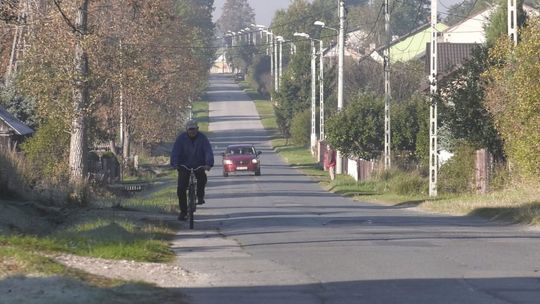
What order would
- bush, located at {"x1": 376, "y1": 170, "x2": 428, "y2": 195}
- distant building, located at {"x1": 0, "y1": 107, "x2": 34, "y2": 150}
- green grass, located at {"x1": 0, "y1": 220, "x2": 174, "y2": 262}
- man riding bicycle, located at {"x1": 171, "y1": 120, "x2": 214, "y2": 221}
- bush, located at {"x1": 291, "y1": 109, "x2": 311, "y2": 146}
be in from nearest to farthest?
green grass, located at {"x1": 0, "y1": 220, "x2": 174, "y2": 262} < man riding bicycle, located at {"x1": 171, "y1": 120, "x2": 214, "y2": 221} < bush, located at {"x1": 376, "y1": 170, "x2": 428, "y2": 195} < distant building, located at {"x1": 0, "y1": 107, "x2": 34, "y2": 150} < bush, located at {"x1": 291, "y1": 109, "x2": 311, "y2": 146}

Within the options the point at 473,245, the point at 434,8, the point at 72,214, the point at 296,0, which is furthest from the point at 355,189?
the point at 296,0

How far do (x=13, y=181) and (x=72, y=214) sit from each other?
394 cm

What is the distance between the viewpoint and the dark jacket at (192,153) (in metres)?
18.0

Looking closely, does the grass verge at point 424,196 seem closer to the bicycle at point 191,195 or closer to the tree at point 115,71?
the bicycle at point 191,195

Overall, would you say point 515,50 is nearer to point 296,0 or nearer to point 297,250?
point 297,250

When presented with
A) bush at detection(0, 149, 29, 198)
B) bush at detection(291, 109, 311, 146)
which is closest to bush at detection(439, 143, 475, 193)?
bush at detection(0, 149, 29, 198)

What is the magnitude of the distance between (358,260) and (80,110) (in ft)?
70.7

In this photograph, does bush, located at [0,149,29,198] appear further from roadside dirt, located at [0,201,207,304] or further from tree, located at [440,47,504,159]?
tree, located at [440,47,504,159]

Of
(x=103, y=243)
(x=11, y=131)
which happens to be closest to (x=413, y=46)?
(x=11, y=131)

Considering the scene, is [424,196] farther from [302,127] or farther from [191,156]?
[302,127]

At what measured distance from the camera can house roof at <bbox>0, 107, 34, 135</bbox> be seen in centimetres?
4062

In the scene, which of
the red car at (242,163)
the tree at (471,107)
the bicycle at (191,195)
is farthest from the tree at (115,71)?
the tree at (471,107)

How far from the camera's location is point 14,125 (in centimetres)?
4122

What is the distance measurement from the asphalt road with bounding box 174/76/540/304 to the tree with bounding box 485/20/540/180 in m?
6.24
